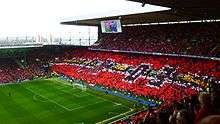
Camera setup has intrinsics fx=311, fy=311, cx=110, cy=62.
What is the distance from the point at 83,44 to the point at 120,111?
36.4 metres

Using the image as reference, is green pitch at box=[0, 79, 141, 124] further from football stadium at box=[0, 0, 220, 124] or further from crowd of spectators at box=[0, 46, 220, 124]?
crowd of spectators at box=[0, 46, 220, 124]

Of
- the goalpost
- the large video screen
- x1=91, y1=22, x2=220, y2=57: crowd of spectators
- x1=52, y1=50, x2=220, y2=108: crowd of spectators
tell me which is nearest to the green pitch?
the goalpost

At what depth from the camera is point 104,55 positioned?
182ft

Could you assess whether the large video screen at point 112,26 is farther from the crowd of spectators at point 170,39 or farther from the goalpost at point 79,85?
the goalpost at point 79,85

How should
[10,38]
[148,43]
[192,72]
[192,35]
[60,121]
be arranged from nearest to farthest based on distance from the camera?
[60,121] → [192,72] → [192,35] → [148,43] → [10,38]

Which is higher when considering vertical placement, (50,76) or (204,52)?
(204,52)

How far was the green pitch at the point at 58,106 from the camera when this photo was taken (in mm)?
30062

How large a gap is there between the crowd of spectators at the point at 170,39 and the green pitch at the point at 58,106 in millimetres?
11767

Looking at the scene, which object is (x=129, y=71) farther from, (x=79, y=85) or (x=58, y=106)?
(x=58, y=106)

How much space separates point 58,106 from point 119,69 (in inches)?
575

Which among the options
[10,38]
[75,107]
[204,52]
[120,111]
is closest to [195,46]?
[204,52]

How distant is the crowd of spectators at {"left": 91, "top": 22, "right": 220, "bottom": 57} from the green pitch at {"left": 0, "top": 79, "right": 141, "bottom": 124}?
1177 centimetres

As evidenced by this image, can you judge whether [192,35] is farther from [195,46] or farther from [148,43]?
[148,43]

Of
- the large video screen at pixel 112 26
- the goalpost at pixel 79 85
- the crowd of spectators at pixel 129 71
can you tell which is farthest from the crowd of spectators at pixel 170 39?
the goalpost at pixel 79 85
